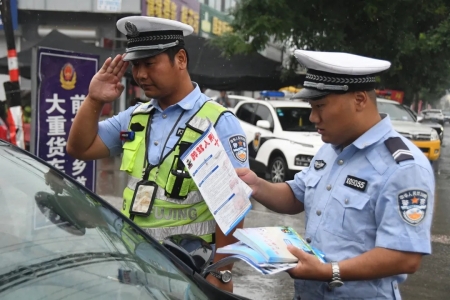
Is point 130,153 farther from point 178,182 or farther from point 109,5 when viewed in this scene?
point 109,5

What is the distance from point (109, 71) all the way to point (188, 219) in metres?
0.73

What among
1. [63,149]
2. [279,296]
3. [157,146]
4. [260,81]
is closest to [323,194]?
[157,146]

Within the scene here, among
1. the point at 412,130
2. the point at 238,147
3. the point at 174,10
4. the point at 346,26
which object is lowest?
the point at 412,130

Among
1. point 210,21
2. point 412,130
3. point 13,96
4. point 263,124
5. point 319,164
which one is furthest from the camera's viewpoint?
point 210,21

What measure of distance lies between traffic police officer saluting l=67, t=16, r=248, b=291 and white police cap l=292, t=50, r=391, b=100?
0.50 meters

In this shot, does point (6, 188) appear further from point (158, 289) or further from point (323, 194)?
point (323, 194)

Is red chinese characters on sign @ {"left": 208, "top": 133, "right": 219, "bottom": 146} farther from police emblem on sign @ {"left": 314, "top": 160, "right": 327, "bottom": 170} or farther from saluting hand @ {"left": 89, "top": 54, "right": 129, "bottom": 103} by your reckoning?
saluting hand @ {"left": 89, "top": 54, "right": 129, "bottom": 103}

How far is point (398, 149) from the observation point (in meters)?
1.95

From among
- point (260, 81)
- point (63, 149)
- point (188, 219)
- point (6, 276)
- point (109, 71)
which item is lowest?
point (260, 81)

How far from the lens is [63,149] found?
17.9 ft

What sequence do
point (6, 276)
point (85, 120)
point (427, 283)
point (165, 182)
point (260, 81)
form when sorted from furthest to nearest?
point (260, 81) → point (427, 283) → point (85, 120) → point (165, 182) → point (6, 276)

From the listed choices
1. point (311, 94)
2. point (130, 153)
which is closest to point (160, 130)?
point (130, 153)

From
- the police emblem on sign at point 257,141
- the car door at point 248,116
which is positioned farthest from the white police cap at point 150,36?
the car door at point 248,116

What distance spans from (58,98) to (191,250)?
3450mm
